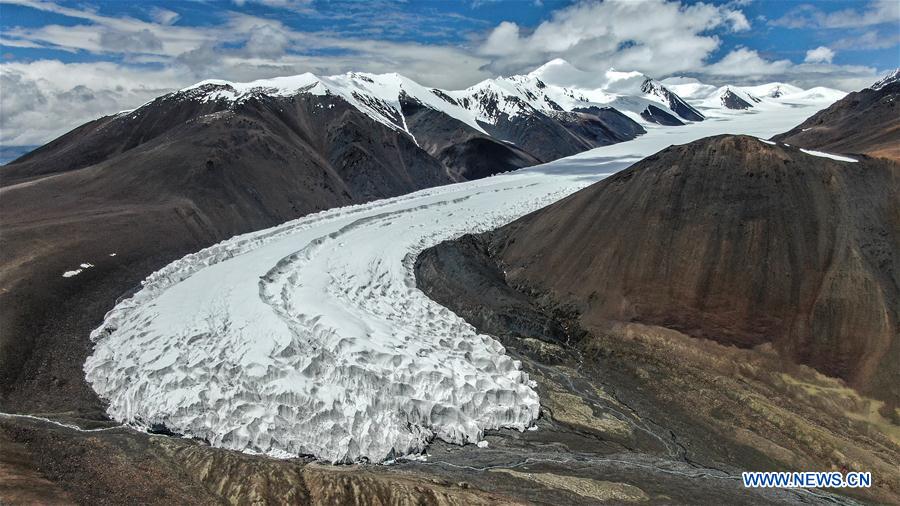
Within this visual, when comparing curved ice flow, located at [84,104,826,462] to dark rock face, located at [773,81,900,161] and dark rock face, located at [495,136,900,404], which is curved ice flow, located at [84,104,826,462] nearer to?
dark rock face, located at [495,136,900,404]

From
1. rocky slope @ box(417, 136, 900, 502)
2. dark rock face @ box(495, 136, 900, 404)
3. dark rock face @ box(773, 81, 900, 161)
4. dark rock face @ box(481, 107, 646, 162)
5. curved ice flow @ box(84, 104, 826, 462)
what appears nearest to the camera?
curved ice flow @ box(84, 104, 826, 462)

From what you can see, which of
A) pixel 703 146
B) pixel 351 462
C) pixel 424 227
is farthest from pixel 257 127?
pixel 351 462

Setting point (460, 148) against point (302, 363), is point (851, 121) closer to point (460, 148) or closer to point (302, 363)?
point (460, 148)

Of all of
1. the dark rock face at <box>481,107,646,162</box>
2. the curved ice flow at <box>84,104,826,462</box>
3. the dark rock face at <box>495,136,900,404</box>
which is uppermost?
the dark rock face at <box>481,107,646,162</box>

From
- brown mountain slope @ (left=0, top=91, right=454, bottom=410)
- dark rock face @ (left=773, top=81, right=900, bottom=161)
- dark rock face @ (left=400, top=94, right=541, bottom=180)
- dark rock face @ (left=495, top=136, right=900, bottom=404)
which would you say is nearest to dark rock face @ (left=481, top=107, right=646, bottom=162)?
dark rock face @ (left=400, top=94, right=541, bottom=180)

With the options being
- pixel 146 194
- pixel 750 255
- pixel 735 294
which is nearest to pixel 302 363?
pixel 735 294

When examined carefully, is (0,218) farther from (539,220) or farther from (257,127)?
(539,220)

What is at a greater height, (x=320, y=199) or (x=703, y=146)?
(x=703, y=146)

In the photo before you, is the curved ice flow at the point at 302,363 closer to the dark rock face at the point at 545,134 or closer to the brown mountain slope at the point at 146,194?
the brown mountain slope at the point at 146,194
